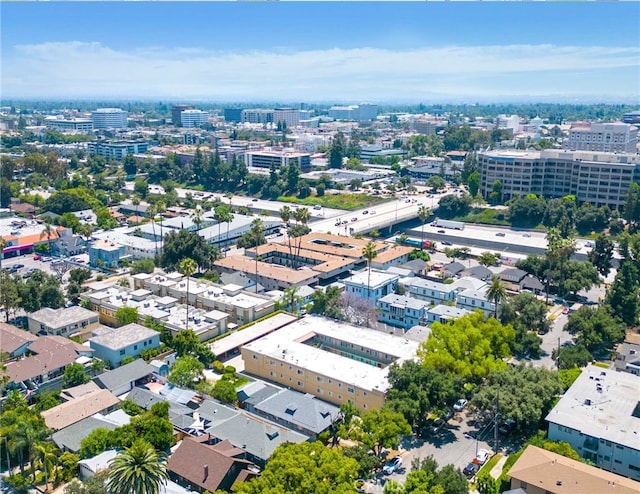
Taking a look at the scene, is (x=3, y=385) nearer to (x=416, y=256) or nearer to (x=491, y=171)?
(x=416, y=256)

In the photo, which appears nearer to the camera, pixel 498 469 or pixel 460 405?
pixel 498 469

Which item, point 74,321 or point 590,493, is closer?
point 590,493

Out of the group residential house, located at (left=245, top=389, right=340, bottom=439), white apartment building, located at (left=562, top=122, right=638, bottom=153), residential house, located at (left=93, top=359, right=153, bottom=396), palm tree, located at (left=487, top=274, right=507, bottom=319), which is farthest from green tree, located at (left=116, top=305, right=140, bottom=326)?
white apartment building, located at (left=562, top=122, right=638, bottom=153)

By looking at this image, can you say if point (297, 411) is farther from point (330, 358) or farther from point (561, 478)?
point (561, 478)

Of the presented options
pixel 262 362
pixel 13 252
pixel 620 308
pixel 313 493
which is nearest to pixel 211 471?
pixel 313 493

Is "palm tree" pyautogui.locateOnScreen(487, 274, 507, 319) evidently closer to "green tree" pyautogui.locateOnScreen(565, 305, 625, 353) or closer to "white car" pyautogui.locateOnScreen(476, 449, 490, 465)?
"green tree" pyautogui.locateOnScreen(565, 305, 625, 353)

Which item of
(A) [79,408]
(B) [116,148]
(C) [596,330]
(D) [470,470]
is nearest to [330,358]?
(D) [470,470]
